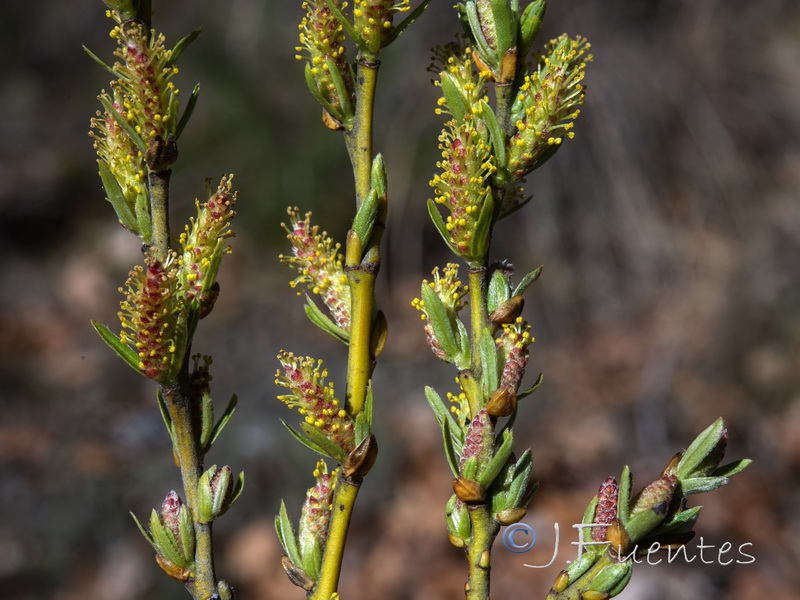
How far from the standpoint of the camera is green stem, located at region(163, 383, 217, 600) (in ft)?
2.38

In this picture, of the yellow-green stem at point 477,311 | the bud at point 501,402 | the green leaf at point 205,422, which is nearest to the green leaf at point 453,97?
the yellow-green stem at point 477,311

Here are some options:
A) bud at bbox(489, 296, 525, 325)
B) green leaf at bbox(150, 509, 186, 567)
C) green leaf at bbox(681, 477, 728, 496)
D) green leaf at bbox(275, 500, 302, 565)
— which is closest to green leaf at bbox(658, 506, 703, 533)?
green leaf at bbox(681, 477, 728, 496)

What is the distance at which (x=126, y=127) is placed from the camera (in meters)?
0.70

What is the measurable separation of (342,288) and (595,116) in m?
3.59

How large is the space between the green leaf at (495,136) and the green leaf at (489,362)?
0.51 ft

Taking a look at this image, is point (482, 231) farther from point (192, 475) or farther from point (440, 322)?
point (192, 475)

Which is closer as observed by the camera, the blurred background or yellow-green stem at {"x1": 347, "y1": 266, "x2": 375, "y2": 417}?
yellow-green stem at {"x1": 347, "y1": 266, "x2": 375, "y2": 417}

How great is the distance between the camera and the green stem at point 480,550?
710 mm

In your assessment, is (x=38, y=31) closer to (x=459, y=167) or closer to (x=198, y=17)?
(x=198, y=17)

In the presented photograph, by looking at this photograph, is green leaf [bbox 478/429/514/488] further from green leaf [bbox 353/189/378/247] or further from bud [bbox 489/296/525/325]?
green leaf [bbox 353/189/378/247]

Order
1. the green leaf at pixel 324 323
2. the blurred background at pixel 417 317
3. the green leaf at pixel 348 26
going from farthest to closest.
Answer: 1. the blurred background at pixel 417 317
2. the green leaf at pixel 324 323
3. the green leaf at pixel 348 26

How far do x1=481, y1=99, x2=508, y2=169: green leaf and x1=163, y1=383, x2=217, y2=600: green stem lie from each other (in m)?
0.36

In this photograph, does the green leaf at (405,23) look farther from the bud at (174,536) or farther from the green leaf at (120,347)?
the bud at (174,536)

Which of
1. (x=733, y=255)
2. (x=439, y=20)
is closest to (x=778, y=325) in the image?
(x=733, y=255)
